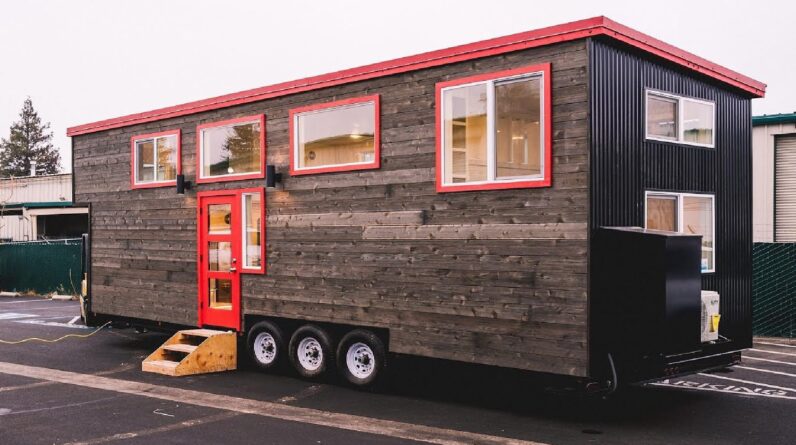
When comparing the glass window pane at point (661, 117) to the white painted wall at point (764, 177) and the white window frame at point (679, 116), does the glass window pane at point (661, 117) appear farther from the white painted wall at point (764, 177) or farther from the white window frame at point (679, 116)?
the white painted wall at point (764, 177)

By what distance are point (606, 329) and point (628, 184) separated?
162cm

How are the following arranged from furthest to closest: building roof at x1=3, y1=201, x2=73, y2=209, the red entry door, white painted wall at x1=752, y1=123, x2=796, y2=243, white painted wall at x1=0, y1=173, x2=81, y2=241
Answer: white painted wall at x1=0, y1=173, x2=81, y2=241 → building roof at x1=3, y1=201, x2=73, y2=209 → white painted wall at x1=752, y1=123, x2=796, y2=243 → the red entry door

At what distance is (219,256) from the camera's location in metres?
12.5

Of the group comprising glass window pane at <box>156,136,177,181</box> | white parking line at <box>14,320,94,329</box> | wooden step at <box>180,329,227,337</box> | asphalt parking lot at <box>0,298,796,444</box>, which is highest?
glass window pane at <box>156,136,177,181</box>

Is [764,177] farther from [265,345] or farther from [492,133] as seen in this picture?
[265,345]

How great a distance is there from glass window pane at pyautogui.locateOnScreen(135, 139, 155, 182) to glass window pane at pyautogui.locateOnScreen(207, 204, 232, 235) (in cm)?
170

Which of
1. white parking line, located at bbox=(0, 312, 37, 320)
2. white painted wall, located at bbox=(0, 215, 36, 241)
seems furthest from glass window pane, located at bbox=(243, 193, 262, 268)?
white painted wall, located at bbox=(0, 215, 36, 241)

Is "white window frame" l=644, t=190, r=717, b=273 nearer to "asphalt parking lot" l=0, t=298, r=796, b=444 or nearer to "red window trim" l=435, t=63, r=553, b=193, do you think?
"red window trim" l=435, t=63, r=553, b=193

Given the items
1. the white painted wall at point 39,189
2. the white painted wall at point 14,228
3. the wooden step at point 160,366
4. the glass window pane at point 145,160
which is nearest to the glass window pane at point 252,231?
the wooden step at point 160,366

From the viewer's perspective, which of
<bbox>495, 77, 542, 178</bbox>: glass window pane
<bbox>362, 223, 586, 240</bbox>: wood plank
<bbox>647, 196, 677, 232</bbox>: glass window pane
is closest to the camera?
<bbox>362, 223, 586, 240</bbox>: wood plank

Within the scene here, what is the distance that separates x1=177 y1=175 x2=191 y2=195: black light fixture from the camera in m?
13.0

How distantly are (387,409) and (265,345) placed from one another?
3206 mm

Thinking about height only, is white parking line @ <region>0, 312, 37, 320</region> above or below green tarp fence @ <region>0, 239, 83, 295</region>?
below

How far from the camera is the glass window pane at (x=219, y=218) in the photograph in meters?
12.4
